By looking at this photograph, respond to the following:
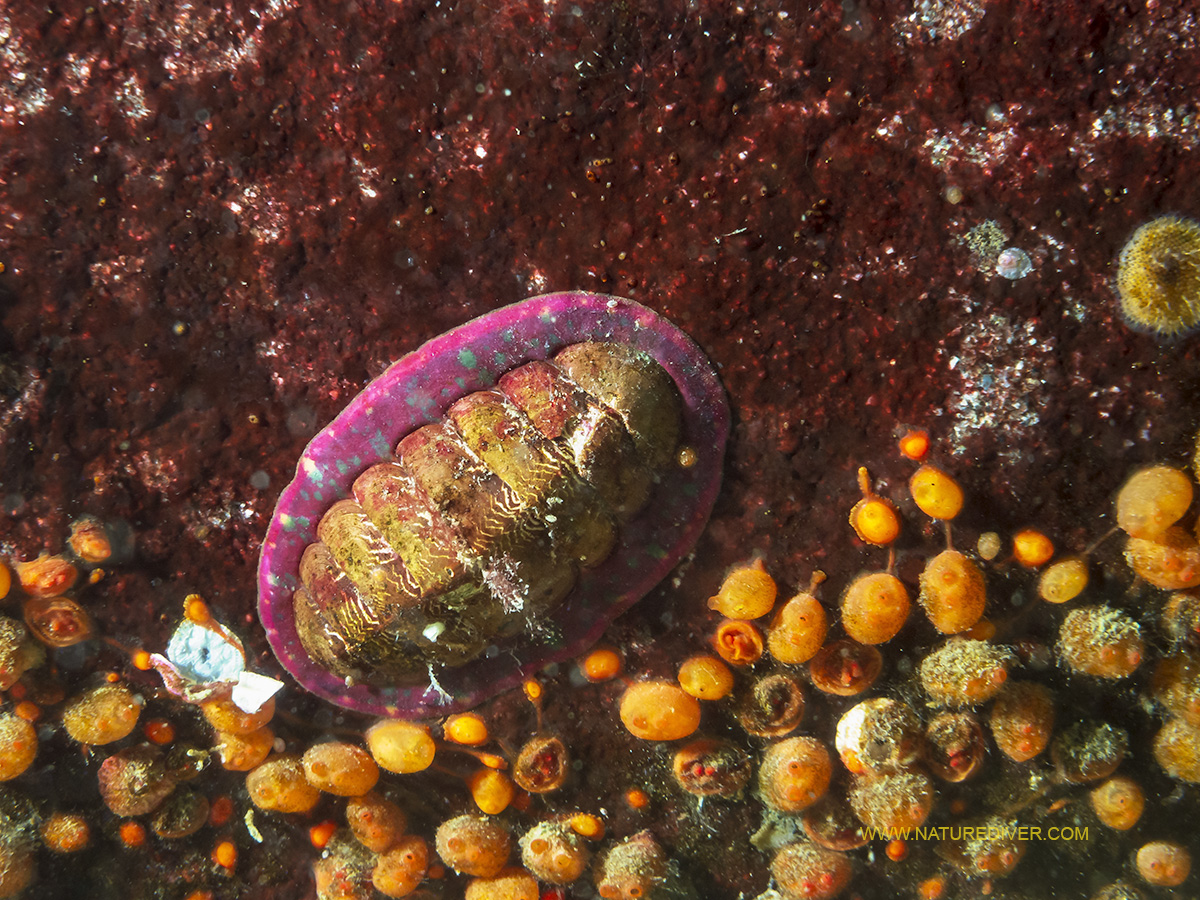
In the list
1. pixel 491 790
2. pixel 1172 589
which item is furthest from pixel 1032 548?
pixel 491 790

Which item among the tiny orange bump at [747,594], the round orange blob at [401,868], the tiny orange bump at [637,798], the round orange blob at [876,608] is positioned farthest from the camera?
the tiny orange bump at [637,798]

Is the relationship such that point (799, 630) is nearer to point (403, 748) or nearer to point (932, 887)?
point (932, 887)

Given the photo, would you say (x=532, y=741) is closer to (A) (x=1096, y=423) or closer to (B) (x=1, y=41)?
(A) (x=1096, y=423)

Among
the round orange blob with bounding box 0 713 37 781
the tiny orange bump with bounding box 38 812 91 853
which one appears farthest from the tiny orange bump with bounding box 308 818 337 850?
the round orange blob with bounding box 0 713 37 781

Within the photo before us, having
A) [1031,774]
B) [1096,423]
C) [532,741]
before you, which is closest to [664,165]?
[1096,423]

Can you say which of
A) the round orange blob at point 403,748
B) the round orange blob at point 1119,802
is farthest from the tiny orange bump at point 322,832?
the round orange blob at point 1119,802

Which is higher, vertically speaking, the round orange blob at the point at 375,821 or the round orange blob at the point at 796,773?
the round orange blob at the point at 796,773

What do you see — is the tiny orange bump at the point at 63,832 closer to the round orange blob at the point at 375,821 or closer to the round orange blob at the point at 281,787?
the round orange blob at the point at 281,787
